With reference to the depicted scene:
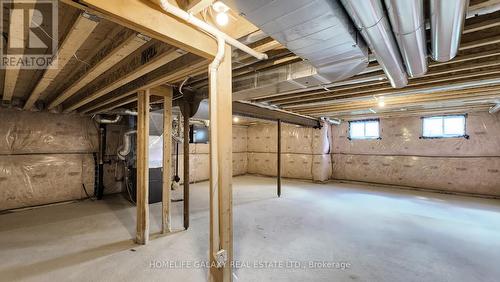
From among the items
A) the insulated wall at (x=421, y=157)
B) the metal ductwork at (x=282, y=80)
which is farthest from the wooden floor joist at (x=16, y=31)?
the insulated wall at (x=421, y=157)

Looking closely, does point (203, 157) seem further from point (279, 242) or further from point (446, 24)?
point (446, 24)

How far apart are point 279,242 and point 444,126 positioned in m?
5.47

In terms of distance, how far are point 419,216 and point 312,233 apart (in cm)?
203

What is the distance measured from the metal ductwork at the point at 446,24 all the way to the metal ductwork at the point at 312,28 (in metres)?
0.38

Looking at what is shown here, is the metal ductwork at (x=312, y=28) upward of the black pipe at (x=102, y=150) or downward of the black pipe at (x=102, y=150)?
upward

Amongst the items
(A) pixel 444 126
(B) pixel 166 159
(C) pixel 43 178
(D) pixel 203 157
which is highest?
(A) pixel 444 126

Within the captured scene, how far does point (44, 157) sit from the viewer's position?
4.27 metres

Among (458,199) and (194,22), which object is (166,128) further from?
(458,199)

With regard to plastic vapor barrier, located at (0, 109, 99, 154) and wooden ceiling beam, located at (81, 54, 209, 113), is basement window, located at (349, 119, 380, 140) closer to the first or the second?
wooden ceiling beam, located at (81, 54, 209, 113)

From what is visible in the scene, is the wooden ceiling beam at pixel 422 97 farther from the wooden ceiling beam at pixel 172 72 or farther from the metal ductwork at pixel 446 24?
the wooden ceiling beam at pixel 172 72

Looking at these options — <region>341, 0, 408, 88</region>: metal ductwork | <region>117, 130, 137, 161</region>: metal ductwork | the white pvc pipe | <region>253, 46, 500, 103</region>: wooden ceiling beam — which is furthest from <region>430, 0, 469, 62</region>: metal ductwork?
<region>117, 130, 137, 161</region>: metal ductwork

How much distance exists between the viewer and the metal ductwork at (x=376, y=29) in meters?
1.03

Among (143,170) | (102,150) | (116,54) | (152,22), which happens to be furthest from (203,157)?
(152,22)

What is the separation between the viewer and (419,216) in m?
3.54
